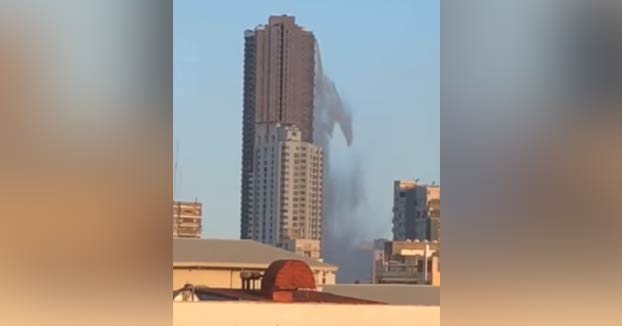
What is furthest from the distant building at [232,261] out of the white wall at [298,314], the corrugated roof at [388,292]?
the white wall at [298,314]

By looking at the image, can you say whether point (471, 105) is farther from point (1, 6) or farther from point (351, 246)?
point (351, 246)

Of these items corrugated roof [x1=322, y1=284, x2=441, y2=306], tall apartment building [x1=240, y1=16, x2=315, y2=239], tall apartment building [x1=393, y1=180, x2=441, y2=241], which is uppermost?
tall apartment building [x1=240, y1=16, x2=315, y2=239]

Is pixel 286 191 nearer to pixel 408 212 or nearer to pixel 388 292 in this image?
pixel 408 212

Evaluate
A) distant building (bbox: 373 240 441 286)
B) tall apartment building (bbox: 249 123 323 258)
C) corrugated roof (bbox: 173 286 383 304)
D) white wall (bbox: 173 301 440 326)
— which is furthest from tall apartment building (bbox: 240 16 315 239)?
white wall (bbox: 173 301 440 326)

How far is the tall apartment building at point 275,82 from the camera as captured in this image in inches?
200

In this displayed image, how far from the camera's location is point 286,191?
5.86 m

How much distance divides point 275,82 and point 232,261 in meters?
1.17

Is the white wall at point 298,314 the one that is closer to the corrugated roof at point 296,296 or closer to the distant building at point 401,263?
the corrugated roof at point 296,296

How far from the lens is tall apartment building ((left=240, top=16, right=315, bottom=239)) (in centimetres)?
509

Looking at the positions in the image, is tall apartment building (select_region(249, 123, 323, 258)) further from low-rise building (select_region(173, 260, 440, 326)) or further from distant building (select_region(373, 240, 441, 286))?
low-rise building (select_region(173, 260, 440, 326))

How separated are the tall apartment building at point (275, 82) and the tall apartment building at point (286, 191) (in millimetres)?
69

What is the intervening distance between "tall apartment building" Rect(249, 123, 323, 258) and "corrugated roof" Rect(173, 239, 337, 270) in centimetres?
11

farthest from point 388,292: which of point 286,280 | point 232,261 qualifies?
point 232,261

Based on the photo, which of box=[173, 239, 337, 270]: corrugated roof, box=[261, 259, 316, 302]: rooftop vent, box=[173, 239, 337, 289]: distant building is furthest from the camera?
box=[173, 239, 337, 270]: corrugated roof
